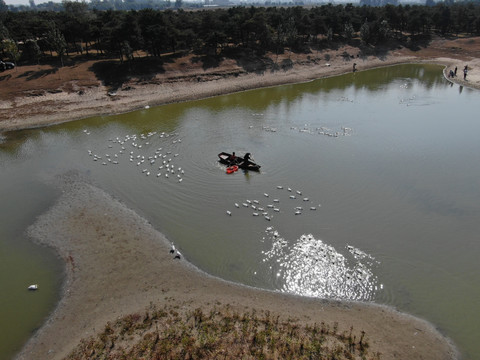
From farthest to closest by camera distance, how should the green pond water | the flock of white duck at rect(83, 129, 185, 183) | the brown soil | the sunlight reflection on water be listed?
the brown soil → the flock of white duck at rect(83, 129, 185, 183) → the green pond water → the sunlight reflection on water

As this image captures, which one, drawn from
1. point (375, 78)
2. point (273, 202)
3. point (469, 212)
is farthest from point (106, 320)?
point (375, 78)

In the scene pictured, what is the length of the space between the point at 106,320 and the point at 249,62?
201ft

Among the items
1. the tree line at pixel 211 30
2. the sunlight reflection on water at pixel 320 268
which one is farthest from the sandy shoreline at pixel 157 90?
the sunlight reflection on water at pixel 320 268

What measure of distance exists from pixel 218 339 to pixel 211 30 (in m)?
66.4

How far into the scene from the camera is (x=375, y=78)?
70125 millimetres

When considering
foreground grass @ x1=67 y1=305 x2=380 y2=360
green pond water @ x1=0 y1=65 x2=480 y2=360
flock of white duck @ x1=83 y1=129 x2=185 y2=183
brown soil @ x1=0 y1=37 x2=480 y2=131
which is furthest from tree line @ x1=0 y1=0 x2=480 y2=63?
foreground grass @ x1=67 y1=305 x2=380 y2=360

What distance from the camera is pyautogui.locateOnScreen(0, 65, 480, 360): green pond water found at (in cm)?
1992

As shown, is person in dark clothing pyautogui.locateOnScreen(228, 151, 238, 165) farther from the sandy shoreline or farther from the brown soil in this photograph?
the brown soil

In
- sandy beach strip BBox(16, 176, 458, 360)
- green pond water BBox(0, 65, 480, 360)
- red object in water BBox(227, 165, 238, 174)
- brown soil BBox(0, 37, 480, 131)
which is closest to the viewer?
sandy beach strip BBox(16, 176, 458, 360)

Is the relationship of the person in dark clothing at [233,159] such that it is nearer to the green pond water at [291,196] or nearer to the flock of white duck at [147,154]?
the green pond water at [291,196]

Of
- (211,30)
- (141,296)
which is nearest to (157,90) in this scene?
(211,30)

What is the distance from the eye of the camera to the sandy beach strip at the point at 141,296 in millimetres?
16656

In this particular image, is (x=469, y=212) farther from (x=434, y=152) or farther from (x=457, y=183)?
(x=434, y=152)

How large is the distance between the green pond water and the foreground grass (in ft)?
10.3
